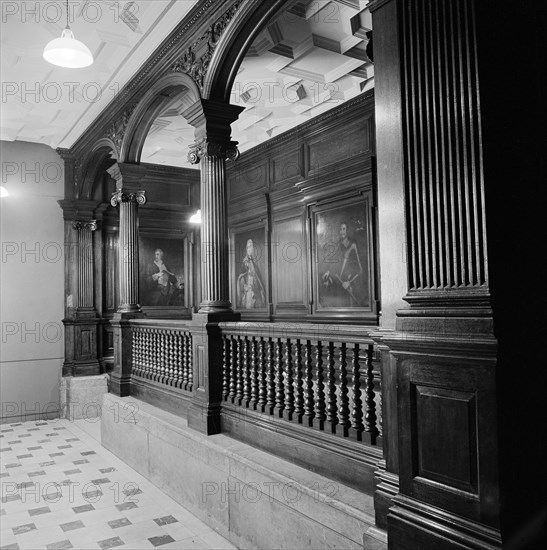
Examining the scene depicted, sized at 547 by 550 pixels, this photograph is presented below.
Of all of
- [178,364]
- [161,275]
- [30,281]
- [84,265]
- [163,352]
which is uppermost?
[84,265]

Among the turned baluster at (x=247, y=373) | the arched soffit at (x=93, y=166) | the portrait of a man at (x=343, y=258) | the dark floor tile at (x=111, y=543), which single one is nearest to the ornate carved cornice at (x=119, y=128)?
the arched soffit at (x=93, y=166)

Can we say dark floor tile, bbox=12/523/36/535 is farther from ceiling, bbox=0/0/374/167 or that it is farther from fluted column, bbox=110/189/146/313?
ceiling, bbox=0/0/374/167

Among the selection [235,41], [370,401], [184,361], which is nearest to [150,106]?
[235,41]

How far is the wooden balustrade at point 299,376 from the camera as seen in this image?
10.6 ft

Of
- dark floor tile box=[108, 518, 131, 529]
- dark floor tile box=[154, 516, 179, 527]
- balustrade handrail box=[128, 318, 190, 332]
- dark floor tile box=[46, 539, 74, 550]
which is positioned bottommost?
dark floor tile box=[154, 516, 179, 527]

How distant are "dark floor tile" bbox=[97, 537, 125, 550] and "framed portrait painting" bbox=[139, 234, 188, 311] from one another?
6.23 metres

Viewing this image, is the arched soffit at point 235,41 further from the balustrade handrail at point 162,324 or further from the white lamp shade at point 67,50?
the balustrade handrail at point 162,324

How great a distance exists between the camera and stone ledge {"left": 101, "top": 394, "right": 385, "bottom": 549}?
3.07 m

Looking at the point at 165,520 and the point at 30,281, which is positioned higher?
the point at 30,281

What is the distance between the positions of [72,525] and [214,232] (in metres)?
2.87

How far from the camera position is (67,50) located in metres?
4.52

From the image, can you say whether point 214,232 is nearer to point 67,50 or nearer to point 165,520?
point 67,50

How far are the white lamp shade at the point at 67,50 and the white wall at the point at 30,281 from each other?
4.93 m

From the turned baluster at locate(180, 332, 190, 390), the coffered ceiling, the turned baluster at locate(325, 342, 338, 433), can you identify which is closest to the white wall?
the coffered ceiling
